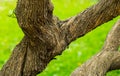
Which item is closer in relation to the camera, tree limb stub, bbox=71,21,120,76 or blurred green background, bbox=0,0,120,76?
tree limb stub, bbox=71,21,120,76

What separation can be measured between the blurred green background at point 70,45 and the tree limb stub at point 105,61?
2.23 m

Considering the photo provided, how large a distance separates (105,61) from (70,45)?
5817 millimetres

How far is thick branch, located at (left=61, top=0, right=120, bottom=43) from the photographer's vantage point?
505cm

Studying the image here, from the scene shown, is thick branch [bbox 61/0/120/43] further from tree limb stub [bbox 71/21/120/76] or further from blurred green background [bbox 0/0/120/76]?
blurred green background [bbox 0/0/120/76]

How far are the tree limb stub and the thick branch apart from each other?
420mm

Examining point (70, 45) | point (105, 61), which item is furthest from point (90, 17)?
point (70, 45)

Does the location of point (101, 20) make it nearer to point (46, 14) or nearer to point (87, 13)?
point (87, 13)

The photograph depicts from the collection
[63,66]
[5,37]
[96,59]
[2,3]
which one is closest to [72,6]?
[2,3]

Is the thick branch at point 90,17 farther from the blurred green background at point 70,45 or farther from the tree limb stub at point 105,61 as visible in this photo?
the blurred green background at point 70,45

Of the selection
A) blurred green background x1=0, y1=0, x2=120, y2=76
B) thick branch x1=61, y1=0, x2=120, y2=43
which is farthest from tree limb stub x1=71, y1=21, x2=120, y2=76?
blurred green background x1=0, y1=0, x2=120, y2=76

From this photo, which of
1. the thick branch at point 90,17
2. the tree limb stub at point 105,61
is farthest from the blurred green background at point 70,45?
the thick branch at point 90,17

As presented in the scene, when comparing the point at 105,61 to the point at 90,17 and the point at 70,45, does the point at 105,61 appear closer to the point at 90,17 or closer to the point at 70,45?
the point at 90,17

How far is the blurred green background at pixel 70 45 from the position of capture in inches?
383

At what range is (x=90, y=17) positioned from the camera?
16.7 feet
